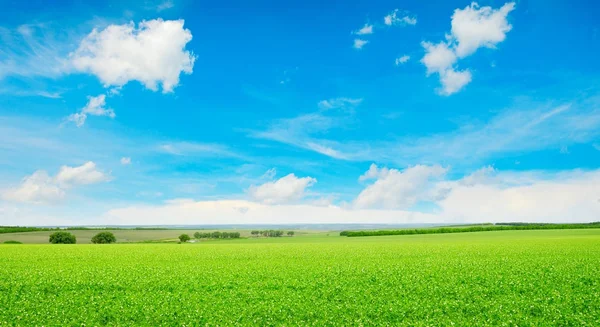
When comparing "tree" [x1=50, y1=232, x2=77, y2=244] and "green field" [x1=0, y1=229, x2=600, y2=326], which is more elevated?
"tree" [x1=50, y1=232, x2=77, y2=244]

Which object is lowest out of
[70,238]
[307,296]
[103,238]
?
[307,296]

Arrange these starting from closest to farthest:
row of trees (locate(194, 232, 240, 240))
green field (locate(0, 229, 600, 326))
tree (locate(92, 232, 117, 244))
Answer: green field (locate(0, 229, 600, 326))
tree (locate(92, 232, 117, 244))
row of trees (locate(194, 232, 240, 240))

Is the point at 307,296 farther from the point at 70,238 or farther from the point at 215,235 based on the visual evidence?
the point at 70,238

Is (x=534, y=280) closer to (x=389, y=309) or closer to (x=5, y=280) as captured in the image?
(x=389, y=309)

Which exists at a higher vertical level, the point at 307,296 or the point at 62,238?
the point at 62,238

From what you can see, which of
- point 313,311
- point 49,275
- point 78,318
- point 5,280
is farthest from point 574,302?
point 5,280

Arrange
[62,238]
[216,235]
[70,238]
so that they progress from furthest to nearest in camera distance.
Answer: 1. [216,235]
2. [70,238]
3. [62,238]

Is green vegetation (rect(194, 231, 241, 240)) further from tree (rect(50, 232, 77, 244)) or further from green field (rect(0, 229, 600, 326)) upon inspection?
green field (rect(0, 229, 600, 326))

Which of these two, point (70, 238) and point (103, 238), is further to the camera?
point (103, 238)

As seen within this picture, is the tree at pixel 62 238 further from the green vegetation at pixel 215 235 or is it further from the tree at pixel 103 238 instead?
the green vegetation at pixel 215 235

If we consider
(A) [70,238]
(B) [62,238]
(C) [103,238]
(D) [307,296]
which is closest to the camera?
(D) [307,296]

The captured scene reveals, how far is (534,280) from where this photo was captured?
20.2 meters

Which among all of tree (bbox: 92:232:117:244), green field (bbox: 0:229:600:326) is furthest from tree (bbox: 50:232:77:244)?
green field (bbox: 0:229:600:326)

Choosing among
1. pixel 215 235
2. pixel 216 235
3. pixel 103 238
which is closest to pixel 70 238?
pixel 103 238
